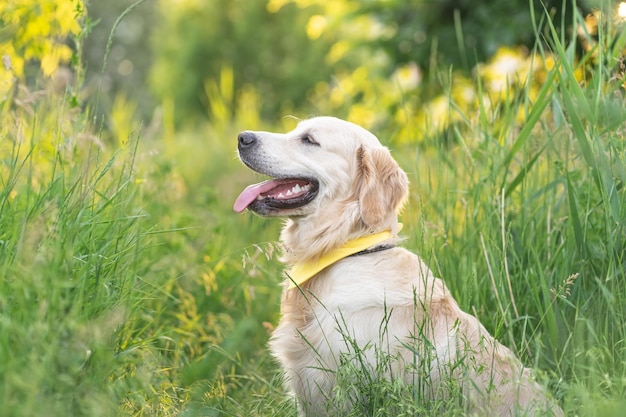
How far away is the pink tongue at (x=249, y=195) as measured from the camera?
11.7ft

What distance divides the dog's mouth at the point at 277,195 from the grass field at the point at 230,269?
0.64ft

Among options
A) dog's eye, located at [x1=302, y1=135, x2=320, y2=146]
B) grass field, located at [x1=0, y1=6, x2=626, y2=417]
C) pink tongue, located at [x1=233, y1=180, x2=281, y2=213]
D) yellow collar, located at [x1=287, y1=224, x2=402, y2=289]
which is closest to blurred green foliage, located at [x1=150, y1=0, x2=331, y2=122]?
grass field, located at [x1=0, y1=6, x2=626, y2=417]

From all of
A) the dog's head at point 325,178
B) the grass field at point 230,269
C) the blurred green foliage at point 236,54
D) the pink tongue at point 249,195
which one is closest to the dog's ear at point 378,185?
the dog's head at point 325,178

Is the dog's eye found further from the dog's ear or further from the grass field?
the grass field

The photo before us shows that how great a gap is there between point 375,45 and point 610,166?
5.32 m

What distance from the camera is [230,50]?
1655 cm

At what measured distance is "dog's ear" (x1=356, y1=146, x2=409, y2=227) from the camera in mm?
3518

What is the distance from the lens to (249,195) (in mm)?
3615

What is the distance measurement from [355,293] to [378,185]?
569 millimetres

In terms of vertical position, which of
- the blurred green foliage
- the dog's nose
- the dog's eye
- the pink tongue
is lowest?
the blurred green foliage

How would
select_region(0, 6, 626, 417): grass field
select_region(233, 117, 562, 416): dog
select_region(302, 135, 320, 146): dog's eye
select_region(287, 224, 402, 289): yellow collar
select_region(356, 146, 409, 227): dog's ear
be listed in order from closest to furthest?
1. select_region(0, 6, 626, 417): grass field
2. select_region(233, 117, 562, 416): dog
3. select_region(287, 224, 402, 289): yellow collar
4. select_region(356, 146, 409, 227): dog's ear
5. select_region(302, 135, 320, 146): dog's eye

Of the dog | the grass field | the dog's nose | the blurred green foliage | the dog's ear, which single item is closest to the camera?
the grass field

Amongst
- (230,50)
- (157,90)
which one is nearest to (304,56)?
(230,50)

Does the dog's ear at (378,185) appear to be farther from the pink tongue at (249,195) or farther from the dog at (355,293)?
the pink tongue at (249,195)
